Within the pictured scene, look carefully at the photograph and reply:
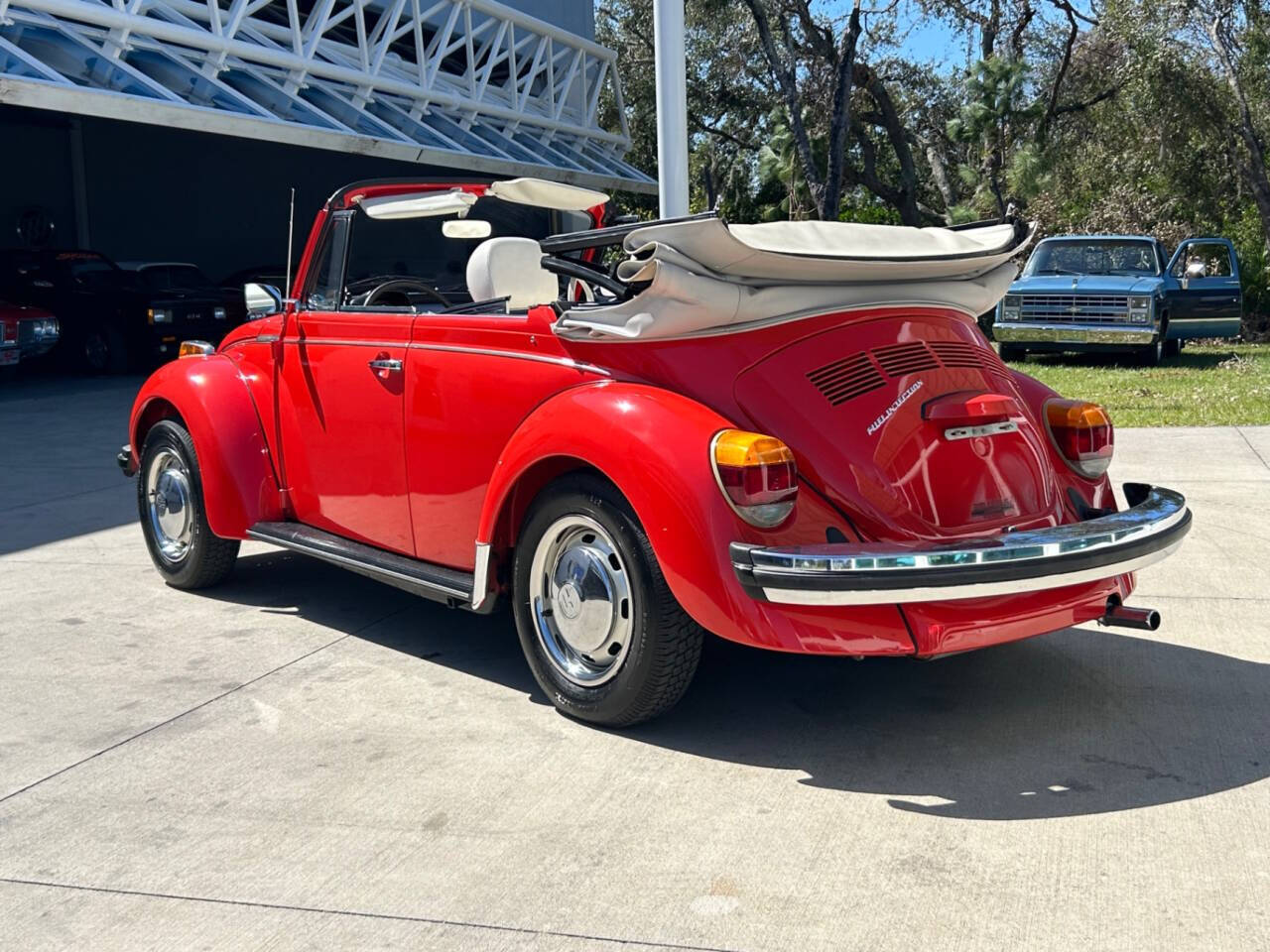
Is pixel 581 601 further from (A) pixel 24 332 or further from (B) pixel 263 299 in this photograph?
(A) pixel 24 332

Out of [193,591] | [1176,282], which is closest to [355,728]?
[193,591]

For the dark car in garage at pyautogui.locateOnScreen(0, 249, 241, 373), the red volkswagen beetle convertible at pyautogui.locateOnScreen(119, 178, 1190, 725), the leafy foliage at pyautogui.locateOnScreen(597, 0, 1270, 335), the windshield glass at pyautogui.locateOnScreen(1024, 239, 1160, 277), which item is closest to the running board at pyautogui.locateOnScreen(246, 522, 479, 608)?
the red volkswagen beetle convertible at pyautogui.locateOnScreen(119, 178, 1190, 725)

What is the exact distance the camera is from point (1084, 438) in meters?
4.69

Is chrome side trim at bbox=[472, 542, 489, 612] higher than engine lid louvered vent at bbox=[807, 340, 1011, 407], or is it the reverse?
engine lid louvered vent at bbox=[807, 340, 1011, 407]

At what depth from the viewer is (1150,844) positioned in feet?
11.1

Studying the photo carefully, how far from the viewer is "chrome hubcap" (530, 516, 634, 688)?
4.11m

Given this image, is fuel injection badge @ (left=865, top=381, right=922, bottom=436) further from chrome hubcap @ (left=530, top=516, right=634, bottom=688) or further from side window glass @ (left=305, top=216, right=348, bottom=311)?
side window glass @ (left=305, top=216, right=348, bottom=311)

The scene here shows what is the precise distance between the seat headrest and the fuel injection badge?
4.51 ft

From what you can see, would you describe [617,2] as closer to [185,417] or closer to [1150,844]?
[185,417]

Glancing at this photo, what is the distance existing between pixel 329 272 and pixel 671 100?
4224mm

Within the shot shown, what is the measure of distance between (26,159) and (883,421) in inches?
935

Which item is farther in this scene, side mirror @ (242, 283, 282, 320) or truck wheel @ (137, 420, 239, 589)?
truck wheel @ (137, 420, 239, 589)

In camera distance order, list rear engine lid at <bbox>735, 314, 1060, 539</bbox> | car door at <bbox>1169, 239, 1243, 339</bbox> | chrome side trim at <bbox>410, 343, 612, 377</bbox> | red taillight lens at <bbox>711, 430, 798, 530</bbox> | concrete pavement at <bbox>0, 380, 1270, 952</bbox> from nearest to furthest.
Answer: concrete pavement at <bbox>0, 380, 1270, 952</bbox> → red taillight lens at <bbox>711, 430, 798, 530</bbox> → rear engine lid at <bbox>735, 314, 1060, 539</bbox> → chrome side trim at <bbox>410, 343, 612, 377</bbox> → car door at <bbox>1169, 239, 1243, 339</bbox>

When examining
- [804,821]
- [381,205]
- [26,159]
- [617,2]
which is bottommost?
[804,821]
